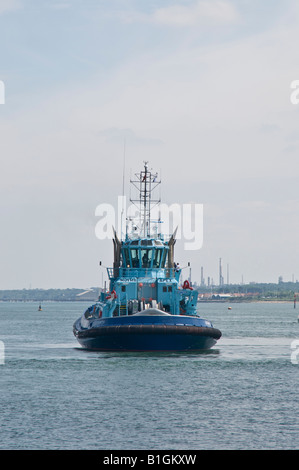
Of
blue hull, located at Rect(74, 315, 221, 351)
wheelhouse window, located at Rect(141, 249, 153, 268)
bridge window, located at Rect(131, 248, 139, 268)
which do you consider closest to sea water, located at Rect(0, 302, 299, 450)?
blue hull, located at Rect(74, 315, 221, 351)

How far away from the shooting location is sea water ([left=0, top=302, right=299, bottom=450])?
98.3 ft

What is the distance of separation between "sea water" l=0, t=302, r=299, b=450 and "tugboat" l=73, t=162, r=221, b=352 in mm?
1272

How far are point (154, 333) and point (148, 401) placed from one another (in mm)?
14588

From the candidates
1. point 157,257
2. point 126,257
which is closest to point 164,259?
point 157,257

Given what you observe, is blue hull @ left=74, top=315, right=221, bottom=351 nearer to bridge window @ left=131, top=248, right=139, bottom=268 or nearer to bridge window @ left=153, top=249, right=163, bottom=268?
bridge window @ left=131, top=248, right=139, bottom=268

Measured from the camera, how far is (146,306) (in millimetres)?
58406

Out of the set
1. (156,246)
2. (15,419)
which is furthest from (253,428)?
(156,246)

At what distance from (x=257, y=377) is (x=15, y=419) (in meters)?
18.6

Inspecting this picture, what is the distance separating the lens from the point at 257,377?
47.2 metres

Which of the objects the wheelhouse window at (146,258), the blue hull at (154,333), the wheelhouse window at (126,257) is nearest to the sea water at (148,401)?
the blue hull at (154,333)

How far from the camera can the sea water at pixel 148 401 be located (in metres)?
30.0
